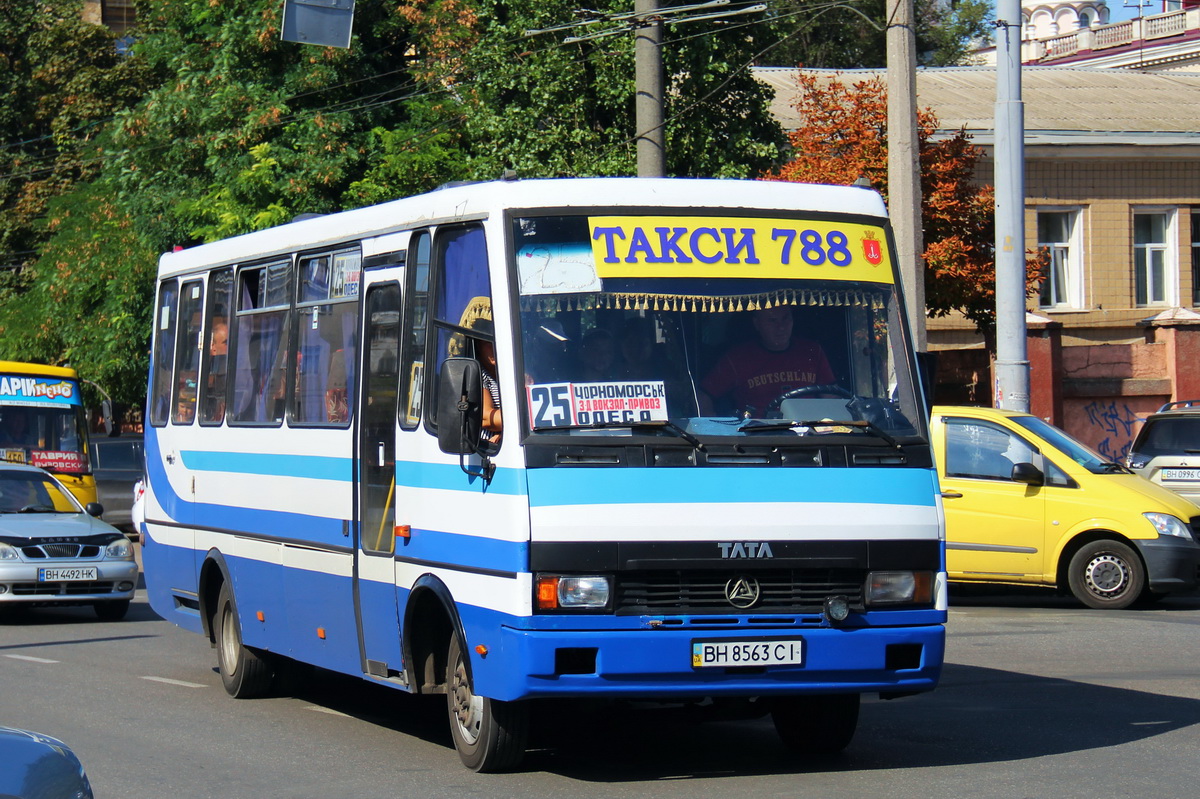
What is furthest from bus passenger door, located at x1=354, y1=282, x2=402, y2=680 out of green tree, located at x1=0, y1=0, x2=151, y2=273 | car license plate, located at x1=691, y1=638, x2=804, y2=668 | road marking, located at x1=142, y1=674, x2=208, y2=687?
green tree, located at x1=0, y1=0, x2=151, y2=273

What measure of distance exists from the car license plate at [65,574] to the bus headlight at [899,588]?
1034 centimetres

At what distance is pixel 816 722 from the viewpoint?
8469 millimetres

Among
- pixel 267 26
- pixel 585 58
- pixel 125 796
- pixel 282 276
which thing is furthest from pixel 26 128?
pixel 125 796

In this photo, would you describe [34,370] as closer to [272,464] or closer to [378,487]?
[272,464]

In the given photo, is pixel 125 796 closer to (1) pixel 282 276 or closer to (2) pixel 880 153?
(1) pixel 282 276

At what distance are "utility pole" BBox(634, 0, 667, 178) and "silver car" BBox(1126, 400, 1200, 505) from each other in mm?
6219

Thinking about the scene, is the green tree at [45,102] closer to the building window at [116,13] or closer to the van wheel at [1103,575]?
the building window at [116,13]

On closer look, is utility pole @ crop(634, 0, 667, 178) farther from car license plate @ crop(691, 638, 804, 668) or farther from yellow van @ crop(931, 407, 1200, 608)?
car license plate @ crop(691, 638, 804, 668)

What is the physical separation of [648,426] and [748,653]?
42.5 inches

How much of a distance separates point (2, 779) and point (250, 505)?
668 cm

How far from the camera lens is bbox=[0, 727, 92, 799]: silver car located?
4.04m

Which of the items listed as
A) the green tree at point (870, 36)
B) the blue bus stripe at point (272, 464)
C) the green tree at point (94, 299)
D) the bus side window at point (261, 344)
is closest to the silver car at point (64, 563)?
the blue bus stripe at point (272, 464)

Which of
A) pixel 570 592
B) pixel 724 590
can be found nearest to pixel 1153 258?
pixel 724 590

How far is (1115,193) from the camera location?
35.8 metres
